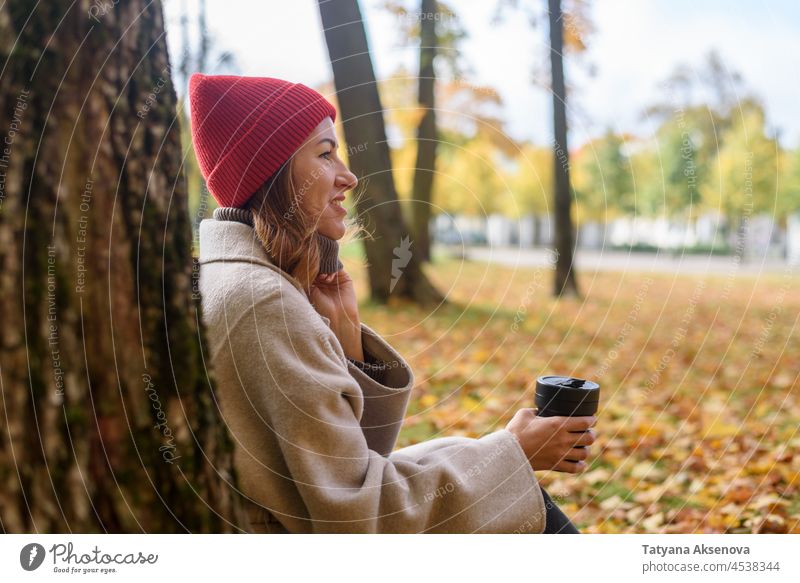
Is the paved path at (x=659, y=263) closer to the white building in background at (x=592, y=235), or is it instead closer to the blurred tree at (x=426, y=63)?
the white building in background at (x=592, y=235)

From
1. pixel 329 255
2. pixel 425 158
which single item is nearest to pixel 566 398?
pixel 329 255

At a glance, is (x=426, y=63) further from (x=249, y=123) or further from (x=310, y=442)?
Answer: (x=310, y=442)

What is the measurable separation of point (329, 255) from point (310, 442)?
1.78 feet

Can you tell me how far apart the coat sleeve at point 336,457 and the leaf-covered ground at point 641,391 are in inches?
46.6

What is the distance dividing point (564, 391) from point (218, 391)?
686 mm

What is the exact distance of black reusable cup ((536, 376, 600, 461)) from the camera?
1471 mm

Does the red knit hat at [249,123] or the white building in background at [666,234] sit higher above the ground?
the red knit hat at [249,123]

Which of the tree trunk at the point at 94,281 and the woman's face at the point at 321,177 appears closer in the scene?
the tree trunk at the point at 94,281

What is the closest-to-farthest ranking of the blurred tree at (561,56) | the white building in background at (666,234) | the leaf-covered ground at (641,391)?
the leaf-covered ground at (641,391) → the blurred tree at (561,56) → the white building in background at (666,234)

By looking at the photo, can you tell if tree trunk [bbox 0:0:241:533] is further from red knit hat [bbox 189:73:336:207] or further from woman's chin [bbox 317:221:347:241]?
woman's chin [bbox 317:221:347:241]

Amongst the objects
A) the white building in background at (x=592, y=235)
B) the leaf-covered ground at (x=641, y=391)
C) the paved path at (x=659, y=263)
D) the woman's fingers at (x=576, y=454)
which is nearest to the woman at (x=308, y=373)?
the woman's fingers at (x=576, y=454)

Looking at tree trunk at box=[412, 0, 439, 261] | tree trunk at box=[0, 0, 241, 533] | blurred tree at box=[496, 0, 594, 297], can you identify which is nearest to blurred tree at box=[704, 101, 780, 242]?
blurred tree at box=[496, 0, 594, 297]

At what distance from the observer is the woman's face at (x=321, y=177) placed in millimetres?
1538

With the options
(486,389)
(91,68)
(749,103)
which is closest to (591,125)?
(486,389)
